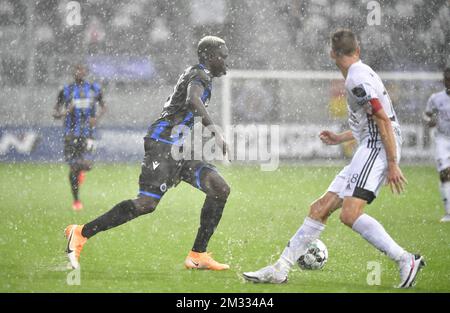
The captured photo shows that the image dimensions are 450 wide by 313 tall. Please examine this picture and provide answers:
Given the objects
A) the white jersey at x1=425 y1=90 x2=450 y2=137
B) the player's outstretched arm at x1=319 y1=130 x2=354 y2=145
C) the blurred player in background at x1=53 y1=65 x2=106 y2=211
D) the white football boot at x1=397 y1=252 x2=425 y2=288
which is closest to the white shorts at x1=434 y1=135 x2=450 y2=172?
the white jersey at x1=425 y1=90 x2=450 y2=137

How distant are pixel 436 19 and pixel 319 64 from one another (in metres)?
3.51

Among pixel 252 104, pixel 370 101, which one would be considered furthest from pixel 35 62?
pixel 370 101

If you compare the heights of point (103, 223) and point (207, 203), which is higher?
point (207, 203)

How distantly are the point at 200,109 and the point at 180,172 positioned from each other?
2.27ft

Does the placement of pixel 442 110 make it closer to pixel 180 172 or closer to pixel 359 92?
pixel 180 172

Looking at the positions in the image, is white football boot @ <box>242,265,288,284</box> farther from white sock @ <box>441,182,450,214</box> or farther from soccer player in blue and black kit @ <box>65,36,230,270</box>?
white sock @ <box>441,182,450,214</box>

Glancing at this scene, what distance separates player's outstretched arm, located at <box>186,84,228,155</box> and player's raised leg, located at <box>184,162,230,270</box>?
1.53 feet

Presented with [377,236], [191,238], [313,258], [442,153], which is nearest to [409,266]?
[377,236]

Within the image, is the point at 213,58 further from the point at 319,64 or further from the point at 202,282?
the point at 319,64

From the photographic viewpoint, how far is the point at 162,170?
7.82 meters

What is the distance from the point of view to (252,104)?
22516 millimetres

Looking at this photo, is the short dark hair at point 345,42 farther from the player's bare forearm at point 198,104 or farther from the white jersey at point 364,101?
the player's bare forearm at point 198,104

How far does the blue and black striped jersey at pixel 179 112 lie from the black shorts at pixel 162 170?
0.28ft

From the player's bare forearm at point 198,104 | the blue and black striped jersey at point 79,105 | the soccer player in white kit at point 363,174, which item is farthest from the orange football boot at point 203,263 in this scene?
the blue and black striped jersey at point 79,105
